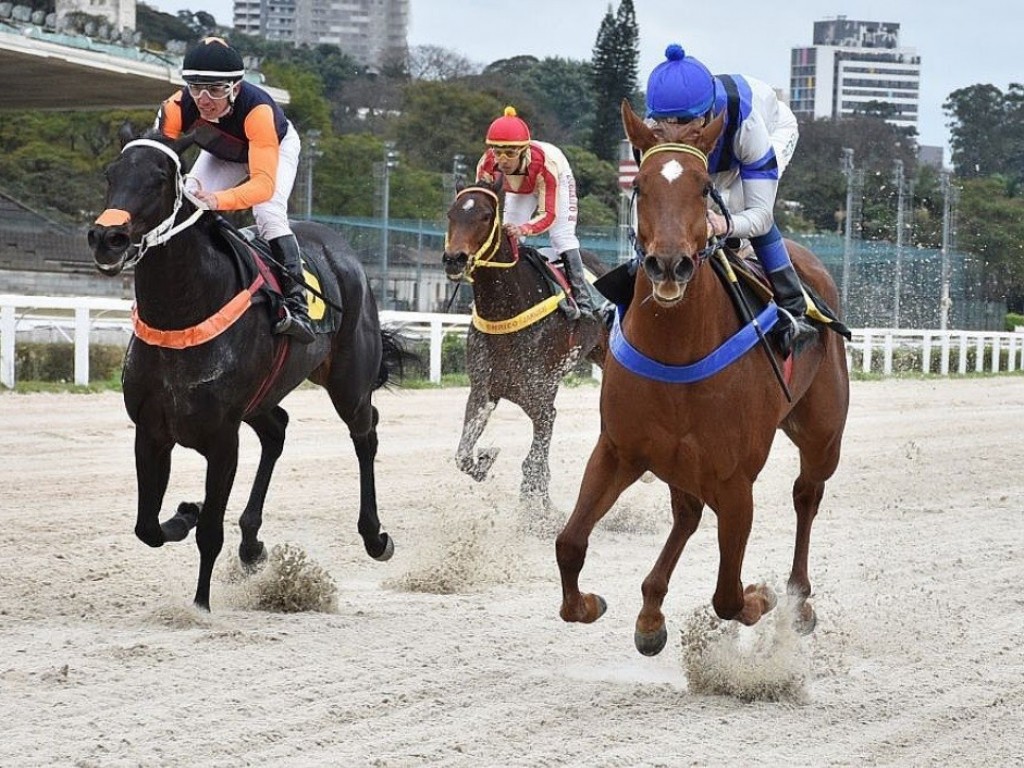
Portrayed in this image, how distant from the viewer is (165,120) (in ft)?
21.4

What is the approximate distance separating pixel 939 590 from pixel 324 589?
2.85 m

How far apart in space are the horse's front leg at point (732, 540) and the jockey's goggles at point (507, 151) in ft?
15.3

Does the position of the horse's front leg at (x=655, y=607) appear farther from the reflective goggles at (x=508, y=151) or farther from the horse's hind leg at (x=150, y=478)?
the reflective goggles at (x=508, y=151)

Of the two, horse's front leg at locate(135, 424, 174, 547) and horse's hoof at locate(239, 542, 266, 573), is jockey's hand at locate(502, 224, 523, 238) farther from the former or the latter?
horse's front leg at locate(135, 424, 174, 547)

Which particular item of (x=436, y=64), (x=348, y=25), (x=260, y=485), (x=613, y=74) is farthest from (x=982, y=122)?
(x=260, y=485)

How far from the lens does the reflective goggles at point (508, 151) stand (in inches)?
374

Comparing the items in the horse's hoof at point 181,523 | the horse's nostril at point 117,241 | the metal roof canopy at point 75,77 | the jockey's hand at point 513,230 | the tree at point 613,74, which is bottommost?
the horse's hoof at point 181,523

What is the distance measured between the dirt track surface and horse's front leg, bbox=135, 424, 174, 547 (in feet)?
1.04

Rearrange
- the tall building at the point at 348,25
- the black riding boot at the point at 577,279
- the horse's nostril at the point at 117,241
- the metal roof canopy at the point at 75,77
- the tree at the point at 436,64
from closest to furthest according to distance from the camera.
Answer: the horse's nostril at the point at 117,241
the black riding boot at the point at 577,279
the metal roof canopy at the point at 75,77
the tree at the point at 436,64
the tall building at the point at 348,25

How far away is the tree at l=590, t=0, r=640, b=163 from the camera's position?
5803cm

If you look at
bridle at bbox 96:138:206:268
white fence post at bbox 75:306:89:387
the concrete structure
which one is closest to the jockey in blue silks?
bridle at bbox 96:138:206:268

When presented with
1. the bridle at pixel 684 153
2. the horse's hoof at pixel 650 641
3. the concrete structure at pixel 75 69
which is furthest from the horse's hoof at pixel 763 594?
the concrete structure at pixel 75 69

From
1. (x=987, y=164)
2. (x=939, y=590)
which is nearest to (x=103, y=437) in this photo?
(x=939, y=590)

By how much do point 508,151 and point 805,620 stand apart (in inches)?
164
